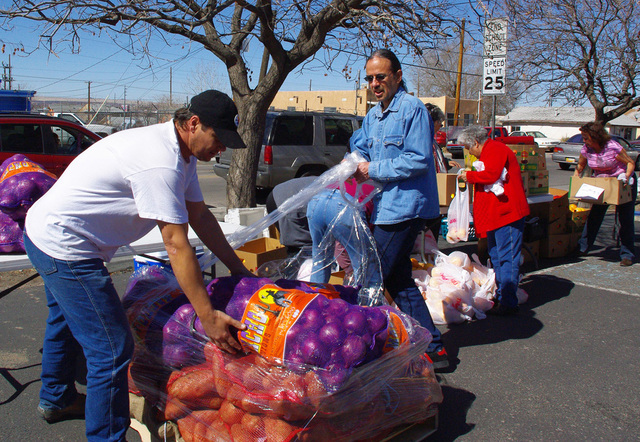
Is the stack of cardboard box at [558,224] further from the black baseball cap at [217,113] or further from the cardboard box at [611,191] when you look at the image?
the black baseball cap at [217,113]

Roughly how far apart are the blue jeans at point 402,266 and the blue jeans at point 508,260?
1286mm

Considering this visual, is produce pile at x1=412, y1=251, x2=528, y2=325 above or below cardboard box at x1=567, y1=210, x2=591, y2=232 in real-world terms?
below

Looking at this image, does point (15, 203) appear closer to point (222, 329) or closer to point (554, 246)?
point (222, 329)

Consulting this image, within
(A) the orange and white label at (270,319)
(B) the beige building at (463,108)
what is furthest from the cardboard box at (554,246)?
(B) the beige building at (463,108)

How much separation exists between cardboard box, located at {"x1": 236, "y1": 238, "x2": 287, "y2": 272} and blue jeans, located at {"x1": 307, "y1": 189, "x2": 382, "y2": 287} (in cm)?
82

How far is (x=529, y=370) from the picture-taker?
11.3 ft

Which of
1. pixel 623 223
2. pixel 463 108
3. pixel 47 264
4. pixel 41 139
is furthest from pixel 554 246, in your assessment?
pixel 463 108

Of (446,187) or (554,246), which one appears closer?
(446,187)

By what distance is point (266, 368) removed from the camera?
218 cm

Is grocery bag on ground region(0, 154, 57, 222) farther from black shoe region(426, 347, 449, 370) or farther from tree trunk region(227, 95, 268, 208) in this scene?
tree trunk region(227, 95, 268, 208)

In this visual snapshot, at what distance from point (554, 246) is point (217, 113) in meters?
5.29

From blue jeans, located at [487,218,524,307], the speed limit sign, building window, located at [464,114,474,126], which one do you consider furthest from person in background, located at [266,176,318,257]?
building window, located at [464,114,474,126]

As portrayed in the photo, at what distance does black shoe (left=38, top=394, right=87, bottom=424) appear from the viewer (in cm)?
275

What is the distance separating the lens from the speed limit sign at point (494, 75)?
7859mm
